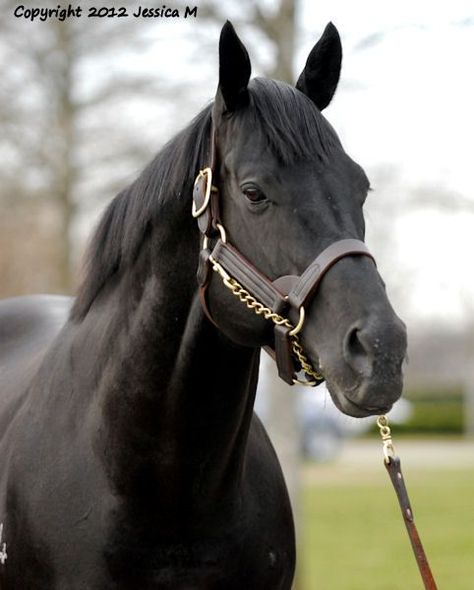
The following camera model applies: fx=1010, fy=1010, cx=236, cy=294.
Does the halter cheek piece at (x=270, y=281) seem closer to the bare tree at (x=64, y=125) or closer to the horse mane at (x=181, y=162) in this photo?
the horse mane at (x=181, y=162)

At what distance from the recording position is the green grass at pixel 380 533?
10.0m

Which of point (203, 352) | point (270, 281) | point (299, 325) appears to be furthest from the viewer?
point (203, 352)

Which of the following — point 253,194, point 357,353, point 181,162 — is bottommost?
point 357,353

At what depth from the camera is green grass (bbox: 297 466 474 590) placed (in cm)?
1001

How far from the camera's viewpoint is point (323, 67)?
3387 millimetres

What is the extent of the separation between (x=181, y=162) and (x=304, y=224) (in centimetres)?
63

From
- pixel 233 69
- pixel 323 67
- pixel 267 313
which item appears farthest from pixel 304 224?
pixel 323 67

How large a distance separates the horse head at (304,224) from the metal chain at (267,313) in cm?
1

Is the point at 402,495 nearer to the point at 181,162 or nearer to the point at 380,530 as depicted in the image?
the point at 181,162

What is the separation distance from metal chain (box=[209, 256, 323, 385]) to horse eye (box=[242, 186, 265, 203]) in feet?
0.76

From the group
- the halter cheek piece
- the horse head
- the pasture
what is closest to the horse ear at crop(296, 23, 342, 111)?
the horse head

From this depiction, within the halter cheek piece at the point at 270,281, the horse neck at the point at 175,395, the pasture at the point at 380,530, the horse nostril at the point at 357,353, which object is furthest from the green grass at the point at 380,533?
the horse nostril at the point at 357,353

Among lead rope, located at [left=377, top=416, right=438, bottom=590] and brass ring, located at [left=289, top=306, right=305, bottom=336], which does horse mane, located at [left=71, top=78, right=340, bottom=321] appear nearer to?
brass ring, located at [left=289, top=306, right=305, bottom=336]

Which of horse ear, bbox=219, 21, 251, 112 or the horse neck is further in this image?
the horse neck
